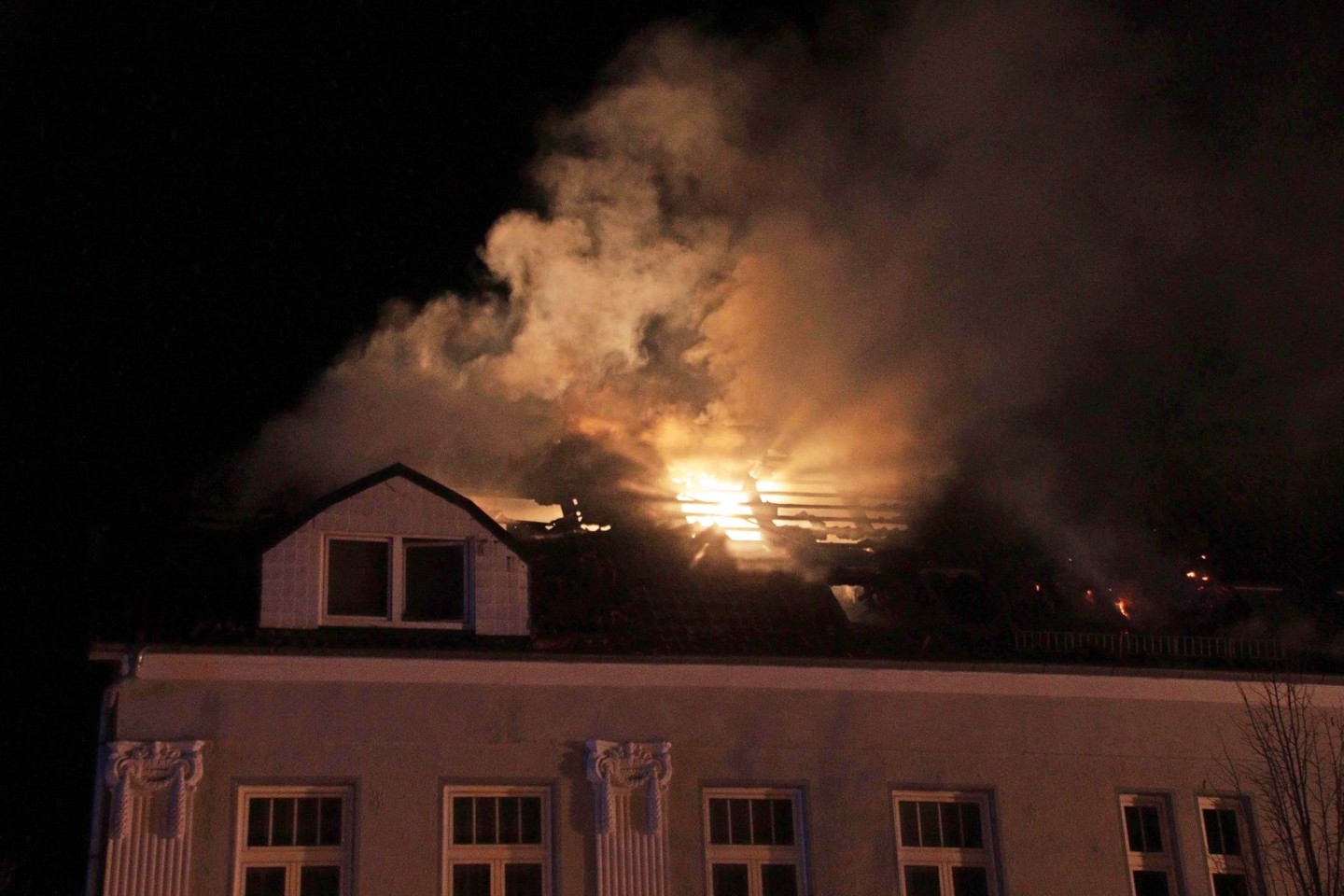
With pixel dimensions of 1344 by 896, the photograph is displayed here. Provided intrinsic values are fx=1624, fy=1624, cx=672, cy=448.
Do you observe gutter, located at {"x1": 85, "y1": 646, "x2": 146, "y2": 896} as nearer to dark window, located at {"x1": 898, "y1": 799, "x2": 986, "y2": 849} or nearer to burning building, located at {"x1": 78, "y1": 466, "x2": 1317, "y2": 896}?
burning building, located at {"x1": 78, "y1": 466, "x2": 1317, "y2": 896}

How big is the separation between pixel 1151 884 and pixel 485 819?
6375mm

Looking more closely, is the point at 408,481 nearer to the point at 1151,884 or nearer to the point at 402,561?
the point at 402,561

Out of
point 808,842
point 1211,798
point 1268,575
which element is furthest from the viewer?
point 1268,575

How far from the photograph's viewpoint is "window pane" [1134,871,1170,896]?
1530cm

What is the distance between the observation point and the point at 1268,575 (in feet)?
65.0

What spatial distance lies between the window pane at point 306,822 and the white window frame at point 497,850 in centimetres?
106

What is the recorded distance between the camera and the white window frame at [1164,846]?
50.3 feet

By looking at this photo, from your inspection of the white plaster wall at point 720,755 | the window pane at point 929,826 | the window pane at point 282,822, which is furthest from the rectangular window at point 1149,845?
the window pane at point 282,822

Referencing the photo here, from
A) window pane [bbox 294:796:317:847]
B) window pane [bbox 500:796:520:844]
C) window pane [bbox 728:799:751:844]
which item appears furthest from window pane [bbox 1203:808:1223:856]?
window pane [bbox 294:796:317:847]

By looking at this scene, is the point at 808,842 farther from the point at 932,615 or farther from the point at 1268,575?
the point at 1268,575

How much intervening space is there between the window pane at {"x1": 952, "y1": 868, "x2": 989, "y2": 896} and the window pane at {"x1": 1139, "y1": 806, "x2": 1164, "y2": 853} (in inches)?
68.1

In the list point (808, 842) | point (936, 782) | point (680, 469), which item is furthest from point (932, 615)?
point (680, 469)

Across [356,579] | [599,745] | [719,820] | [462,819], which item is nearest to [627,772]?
[599,745]

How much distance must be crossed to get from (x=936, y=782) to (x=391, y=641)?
5.16 m
